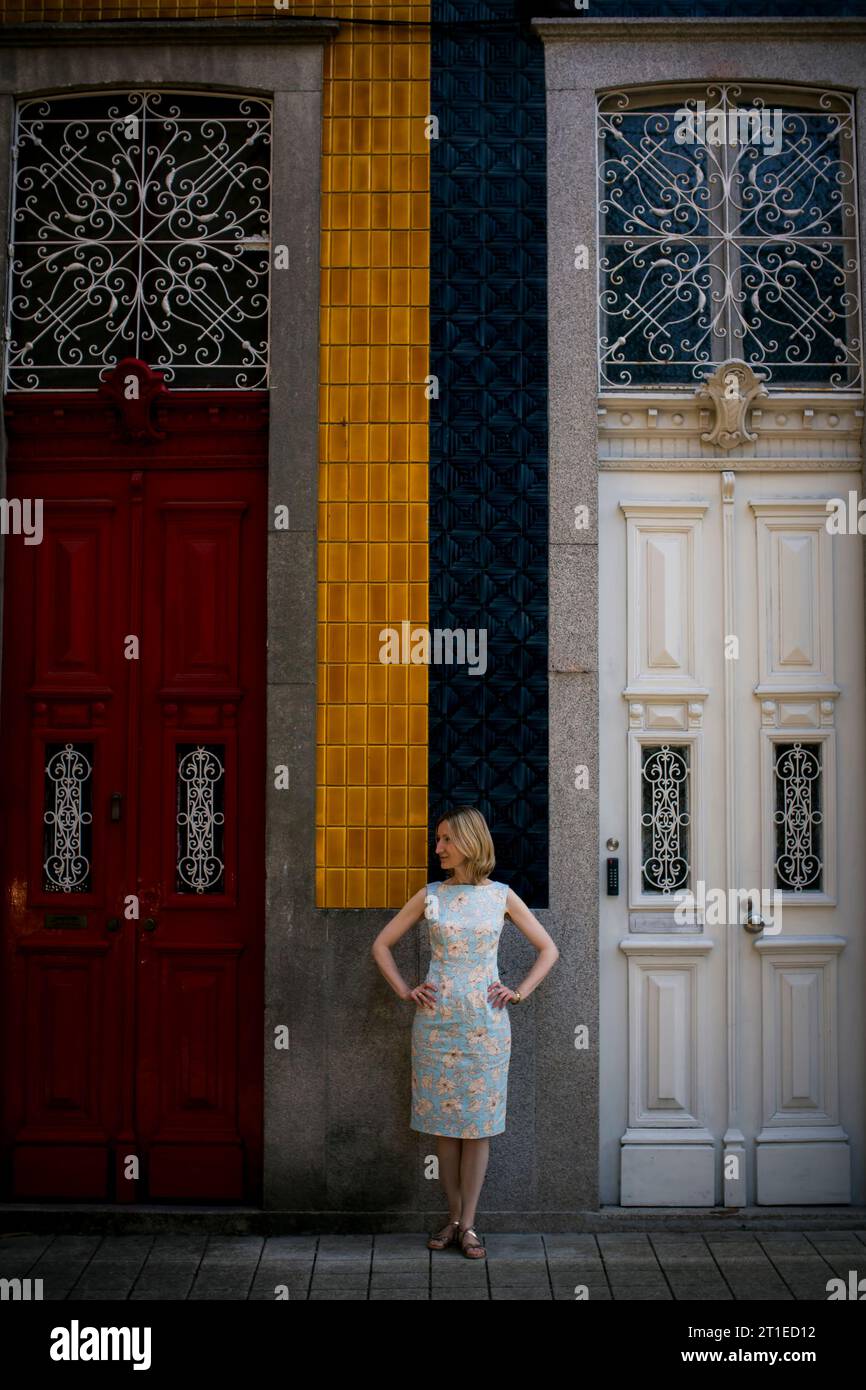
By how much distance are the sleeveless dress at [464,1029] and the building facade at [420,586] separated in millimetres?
348

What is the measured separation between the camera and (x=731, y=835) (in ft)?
18.7

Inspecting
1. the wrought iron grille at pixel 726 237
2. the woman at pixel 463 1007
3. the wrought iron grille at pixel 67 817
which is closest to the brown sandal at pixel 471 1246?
the woman at pixel 463 1007

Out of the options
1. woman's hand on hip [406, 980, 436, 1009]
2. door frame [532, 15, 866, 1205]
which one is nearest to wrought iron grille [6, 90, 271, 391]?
door frame [532, 15, 866, 1205]

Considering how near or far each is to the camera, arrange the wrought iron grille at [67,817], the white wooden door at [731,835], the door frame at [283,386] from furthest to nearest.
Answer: the wrought iron grille at [67,817] → the white wooden door at [731,835] → the door frame at [283,386]

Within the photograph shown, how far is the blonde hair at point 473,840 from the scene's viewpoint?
515 cm

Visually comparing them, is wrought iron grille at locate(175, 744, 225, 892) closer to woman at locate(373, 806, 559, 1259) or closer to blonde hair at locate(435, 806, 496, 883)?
woman at locate(373, 806, 559, 1259)

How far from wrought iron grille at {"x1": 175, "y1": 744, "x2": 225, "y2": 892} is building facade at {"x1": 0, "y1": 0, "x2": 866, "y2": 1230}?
0.02 meters

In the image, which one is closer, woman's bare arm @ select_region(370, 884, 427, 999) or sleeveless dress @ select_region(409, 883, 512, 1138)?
sleeveless dress @ select_region(409, 883, 512, 1138)

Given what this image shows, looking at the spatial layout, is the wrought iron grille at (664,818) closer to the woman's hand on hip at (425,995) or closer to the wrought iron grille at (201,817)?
the woman's hand on hip at (425,995)

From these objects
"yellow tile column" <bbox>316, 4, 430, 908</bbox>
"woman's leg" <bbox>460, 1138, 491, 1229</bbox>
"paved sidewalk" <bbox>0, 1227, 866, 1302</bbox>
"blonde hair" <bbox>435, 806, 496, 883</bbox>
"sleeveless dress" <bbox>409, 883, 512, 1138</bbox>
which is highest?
"yellow tile column" <bbox>316, 4, 430, 908</bbox>

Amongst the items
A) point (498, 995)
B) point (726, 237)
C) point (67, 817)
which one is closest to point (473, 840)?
point (498, 995)

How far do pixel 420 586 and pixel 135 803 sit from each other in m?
1.61

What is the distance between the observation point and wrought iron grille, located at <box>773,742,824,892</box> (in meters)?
5.74

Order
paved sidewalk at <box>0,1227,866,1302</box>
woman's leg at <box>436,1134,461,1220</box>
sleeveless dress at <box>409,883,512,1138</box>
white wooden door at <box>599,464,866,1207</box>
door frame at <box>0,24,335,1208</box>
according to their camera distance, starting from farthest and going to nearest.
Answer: white wooden door at <box>599,464,866,1207</box>
door frame at <box>0,24,335,1208</box>
woman's leg at <box>436,1134,461,1220</box>
sleeveless dress at <box>409,883,512,1138</box>
paved sidewalk at <box>0,1227,866,1302</box>
